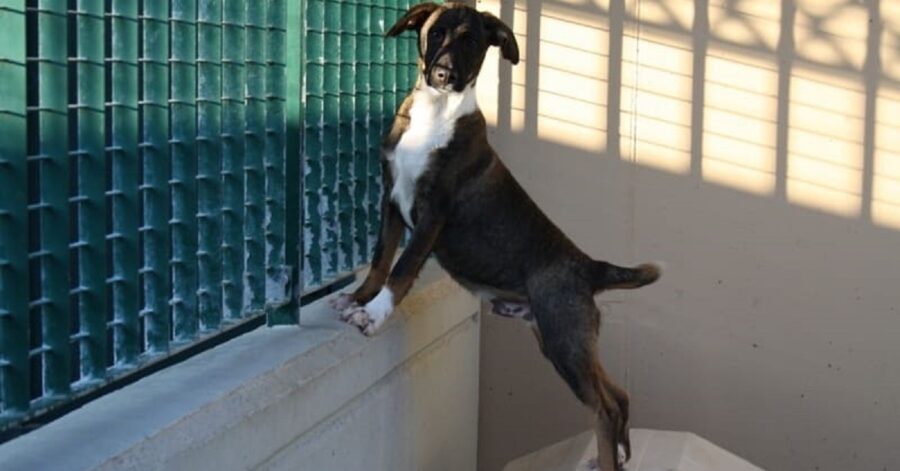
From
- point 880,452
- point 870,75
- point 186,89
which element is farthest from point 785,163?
point 186,89

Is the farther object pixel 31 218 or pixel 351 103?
pixel 351 103

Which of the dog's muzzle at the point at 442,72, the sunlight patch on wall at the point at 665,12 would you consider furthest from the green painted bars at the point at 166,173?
the sunlight patch on wall at the point at 665,12

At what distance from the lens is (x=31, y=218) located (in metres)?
3.19

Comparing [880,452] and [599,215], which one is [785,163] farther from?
[880,452]

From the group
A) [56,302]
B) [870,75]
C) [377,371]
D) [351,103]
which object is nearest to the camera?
Result: [56,302]

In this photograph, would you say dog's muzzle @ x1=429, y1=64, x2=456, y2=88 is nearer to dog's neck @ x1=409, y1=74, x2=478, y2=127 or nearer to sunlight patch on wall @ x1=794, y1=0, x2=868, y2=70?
dog's neck @ x1=409, y1=74, x2=478, y2=127

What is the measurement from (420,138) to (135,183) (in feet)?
4.89

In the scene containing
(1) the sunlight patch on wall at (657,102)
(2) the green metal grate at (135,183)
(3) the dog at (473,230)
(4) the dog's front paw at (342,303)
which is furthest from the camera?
(1) the sunlight patch on wall at (657,102)

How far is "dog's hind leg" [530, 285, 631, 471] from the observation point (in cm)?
491

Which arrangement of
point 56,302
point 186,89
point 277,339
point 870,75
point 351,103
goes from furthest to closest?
1. point 870,75
2. point 351,103
3. point 277,339
4. point 186,89
5. point 56,302

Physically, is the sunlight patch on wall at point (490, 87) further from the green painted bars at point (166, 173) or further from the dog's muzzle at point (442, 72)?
the dog's muzzle at point (442, 72)

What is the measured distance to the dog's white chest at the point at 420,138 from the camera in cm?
480

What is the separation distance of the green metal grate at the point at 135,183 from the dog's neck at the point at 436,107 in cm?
45

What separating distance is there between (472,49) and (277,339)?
3.72 feet
